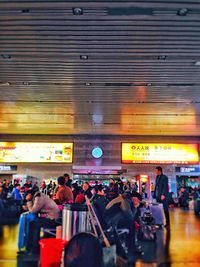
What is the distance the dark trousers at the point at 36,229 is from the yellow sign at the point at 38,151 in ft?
33.8

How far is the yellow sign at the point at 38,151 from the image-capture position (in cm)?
1563

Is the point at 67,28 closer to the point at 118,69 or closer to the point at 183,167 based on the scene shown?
the point at 118,69

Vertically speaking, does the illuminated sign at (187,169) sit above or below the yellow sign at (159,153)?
below

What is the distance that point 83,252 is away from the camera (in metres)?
3.25

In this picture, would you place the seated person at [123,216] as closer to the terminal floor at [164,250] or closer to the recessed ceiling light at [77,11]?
the terminal floor at [164,250]

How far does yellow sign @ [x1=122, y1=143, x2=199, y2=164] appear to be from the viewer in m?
15.5

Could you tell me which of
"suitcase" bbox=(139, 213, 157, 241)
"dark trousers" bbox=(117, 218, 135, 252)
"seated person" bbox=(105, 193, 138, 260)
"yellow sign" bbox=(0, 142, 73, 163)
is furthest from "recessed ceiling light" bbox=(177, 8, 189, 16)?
"yellow sign" bbox=(0, 142, 73, 163)

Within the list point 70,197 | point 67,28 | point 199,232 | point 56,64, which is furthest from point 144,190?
point 67,28

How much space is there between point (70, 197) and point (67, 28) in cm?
349

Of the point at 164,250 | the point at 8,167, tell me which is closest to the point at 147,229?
the point at 164,250

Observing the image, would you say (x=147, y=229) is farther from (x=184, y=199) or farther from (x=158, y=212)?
(x=184, y=199)

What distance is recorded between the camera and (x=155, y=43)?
5645mm

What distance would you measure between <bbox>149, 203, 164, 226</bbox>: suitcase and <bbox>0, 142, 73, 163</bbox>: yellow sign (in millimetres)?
7769

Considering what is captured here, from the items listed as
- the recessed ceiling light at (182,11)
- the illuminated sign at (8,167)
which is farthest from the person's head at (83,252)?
the illuminated sign at (8,167)
